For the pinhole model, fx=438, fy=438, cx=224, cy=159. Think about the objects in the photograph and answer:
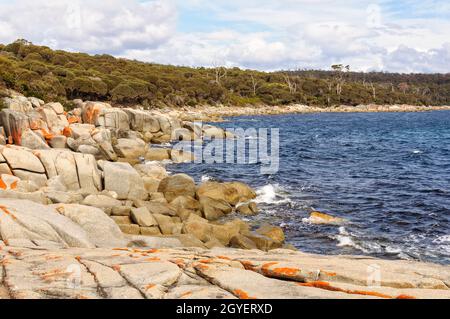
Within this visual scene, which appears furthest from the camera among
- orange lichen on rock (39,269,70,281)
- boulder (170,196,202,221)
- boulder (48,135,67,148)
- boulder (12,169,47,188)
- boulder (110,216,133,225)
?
boulder (48,135,67,148)

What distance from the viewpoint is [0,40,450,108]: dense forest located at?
2879 inches

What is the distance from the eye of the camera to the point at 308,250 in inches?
735

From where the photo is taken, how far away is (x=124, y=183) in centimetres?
2436

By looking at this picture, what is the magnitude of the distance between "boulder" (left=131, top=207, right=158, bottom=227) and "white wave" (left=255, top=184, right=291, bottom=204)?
919cm

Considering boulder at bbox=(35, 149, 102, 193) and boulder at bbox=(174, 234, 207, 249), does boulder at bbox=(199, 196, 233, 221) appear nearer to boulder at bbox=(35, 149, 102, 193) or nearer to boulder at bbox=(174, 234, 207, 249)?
boulder at bbox=(174, 234, 207, 249)

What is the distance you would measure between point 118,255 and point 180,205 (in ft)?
40.9

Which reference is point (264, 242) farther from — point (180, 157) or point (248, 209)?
point (180, 157)

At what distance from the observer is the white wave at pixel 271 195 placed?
1051 inches

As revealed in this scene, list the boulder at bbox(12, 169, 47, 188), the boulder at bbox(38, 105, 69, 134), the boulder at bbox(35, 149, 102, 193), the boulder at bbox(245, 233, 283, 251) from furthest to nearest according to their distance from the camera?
the boulder at bbox(38, 105, 69, 134), the boulder at bbox(35, 149, 102, 193), the boulder at bbox(12, 169, 47, 188), the boulder at bbox(245, 233, 283, 251)

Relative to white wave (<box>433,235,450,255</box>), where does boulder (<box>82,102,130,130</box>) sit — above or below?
above

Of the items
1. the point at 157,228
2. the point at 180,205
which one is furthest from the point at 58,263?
the point at 180,205

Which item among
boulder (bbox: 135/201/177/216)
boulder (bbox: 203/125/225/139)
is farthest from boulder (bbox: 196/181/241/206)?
boulder (bbox: 203/125/225/139)

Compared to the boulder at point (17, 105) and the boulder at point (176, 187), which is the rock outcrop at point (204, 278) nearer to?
the boulder at point (176, 187)
